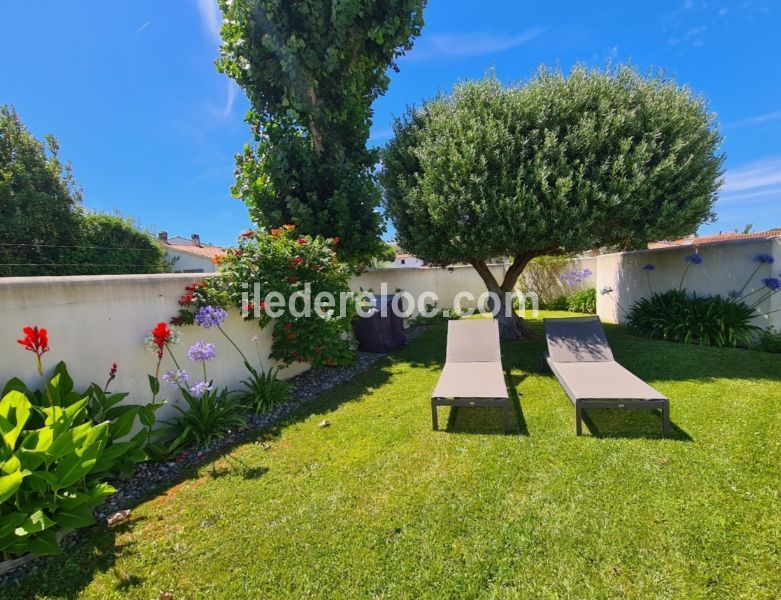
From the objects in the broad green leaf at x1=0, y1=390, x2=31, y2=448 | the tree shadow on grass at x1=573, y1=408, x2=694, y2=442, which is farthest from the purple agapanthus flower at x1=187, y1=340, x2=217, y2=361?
the tree shadow on grass at x1=573, y1=408, x2=694, y2=442

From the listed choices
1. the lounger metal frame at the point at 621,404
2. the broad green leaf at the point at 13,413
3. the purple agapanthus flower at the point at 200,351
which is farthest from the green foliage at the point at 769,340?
the broad green leaf at the point at 13,413

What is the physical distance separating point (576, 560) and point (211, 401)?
14.9 ft

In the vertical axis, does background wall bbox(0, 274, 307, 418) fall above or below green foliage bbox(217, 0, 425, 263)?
below

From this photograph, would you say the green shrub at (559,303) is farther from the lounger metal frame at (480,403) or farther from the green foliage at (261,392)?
the green foliage at (261,392)

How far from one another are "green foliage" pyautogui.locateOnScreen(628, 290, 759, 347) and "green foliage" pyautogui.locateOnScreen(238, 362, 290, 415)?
9083 mm

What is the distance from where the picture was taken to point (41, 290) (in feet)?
10.6

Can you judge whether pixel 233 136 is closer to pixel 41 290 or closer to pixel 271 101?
pixel 271 101

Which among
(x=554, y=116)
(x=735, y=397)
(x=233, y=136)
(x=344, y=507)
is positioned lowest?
(x=344, y=507)

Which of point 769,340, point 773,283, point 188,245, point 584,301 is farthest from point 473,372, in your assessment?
point 188,245

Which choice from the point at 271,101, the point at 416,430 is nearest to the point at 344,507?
the point at 416,430

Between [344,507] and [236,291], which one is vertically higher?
[236,291]

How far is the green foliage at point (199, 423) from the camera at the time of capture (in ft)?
13.6

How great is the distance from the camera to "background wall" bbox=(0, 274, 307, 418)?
307 centimetres

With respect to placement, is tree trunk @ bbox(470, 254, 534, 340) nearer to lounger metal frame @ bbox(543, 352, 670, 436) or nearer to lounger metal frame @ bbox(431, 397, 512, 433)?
lounger metal frame @ bbox(543, 352, 670, 436)
